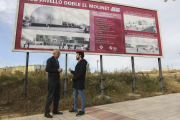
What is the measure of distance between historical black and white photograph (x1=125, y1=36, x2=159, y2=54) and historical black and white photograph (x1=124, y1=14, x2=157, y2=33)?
2.04 ft

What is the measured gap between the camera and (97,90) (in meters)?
6.75

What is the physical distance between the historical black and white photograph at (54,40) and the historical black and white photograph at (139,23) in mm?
2645

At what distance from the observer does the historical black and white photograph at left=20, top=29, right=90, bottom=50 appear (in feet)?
18.1

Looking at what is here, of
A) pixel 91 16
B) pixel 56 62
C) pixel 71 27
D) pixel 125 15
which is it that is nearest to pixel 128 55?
pixel 125 15

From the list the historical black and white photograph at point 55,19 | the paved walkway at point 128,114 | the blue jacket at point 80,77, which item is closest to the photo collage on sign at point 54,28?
the historical black and white photograph at point 55,19

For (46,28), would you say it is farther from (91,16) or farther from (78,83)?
(78,83)

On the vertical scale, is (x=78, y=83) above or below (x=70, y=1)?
below

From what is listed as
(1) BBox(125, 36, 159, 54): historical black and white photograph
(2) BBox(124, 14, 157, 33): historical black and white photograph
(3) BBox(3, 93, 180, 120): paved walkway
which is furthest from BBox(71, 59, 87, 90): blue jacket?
(2) BBox(124, 14, 157, 33): historical black and white photograph

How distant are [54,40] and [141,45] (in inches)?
192

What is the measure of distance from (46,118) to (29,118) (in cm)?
49

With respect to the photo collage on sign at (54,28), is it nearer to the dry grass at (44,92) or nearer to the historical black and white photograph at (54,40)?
the historical black and white photograph at (54,40)

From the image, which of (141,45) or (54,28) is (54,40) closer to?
(54,28)

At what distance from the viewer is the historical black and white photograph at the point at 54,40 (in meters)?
5.51

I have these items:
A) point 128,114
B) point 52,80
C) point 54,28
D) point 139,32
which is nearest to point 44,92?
point 52,80
